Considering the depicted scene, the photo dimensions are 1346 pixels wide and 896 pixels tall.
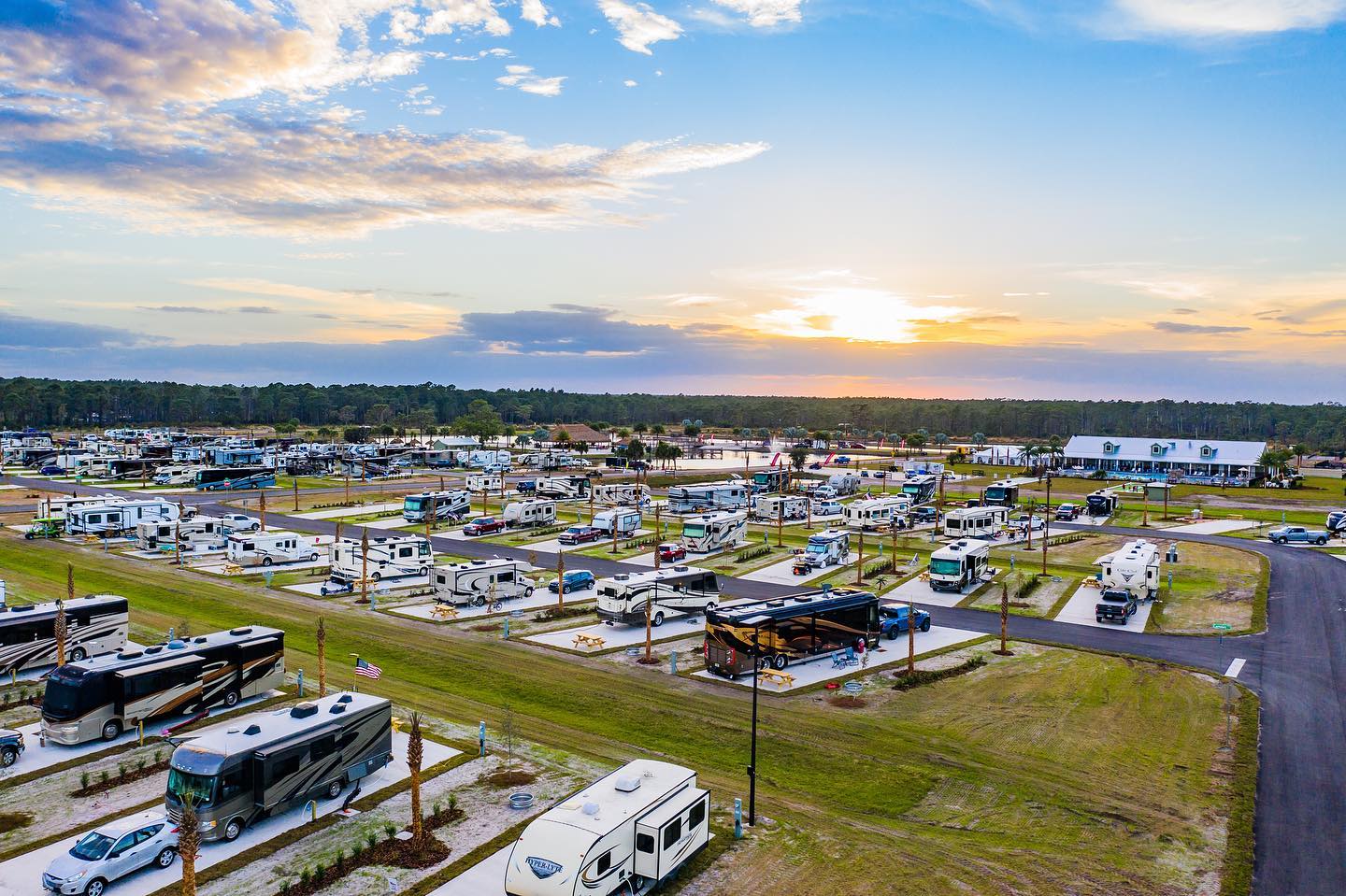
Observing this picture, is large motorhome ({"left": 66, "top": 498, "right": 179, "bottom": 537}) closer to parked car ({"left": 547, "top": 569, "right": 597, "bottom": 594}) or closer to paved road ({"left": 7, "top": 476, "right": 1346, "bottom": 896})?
paved road ({"left": 7, "top": 476, "right": 1346, "bottom": 896})

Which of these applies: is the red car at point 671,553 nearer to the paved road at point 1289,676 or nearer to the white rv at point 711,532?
the white rv at point 711,532

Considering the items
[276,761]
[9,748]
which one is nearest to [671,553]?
[276,761]

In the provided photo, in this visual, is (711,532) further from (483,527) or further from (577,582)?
(483,527)

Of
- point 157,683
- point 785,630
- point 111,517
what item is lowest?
point 111,517

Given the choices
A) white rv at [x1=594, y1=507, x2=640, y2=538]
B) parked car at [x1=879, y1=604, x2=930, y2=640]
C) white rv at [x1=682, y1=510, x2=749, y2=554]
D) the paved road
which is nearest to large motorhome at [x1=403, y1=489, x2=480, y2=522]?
the paved road

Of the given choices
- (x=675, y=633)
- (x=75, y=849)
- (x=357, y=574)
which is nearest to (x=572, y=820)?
(x=75, y=849)
